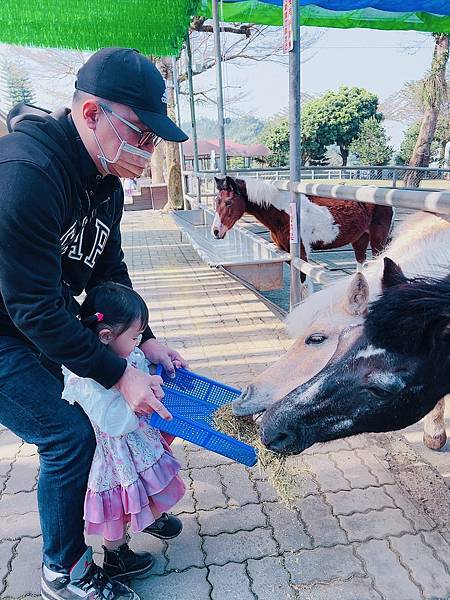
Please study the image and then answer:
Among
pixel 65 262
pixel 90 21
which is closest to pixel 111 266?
pixel 65 262

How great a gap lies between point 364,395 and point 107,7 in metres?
6.74

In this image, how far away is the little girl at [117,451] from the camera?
5.36 feet

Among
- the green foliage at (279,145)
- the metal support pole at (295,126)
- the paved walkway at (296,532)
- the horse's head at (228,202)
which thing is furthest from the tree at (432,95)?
the green foliage at (279,145)

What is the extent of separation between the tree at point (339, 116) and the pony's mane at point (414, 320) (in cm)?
3279

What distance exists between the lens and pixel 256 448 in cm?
180

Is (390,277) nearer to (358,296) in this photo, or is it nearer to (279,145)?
(358,296)

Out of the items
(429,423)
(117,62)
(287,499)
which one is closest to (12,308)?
(117,62)

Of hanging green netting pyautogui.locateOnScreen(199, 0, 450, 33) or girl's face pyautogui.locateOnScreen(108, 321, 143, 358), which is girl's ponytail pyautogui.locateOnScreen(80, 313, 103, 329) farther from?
hanging green netting pyautogui.locateOnScreen(199, 0, 450, 33)

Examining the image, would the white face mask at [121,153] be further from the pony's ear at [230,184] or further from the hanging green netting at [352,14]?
the hanging green netting at [352,14]

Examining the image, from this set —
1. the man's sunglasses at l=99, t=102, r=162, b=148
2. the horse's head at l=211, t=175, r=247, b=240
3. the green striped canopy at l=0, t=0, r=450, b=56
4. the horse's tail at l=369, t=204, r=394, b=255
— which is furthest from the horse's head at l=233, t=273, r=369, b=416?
the green striped canopy at l=0, t=0, r=450, b=56

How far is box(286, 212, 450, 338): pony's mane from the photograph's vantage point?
1907 millimetres

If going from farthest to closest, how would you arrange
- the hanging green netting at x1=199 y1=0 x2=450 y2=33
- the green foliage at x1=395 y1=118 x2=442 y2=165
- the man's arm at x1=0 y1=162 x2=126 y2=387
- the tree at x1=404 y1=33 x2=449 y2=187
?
1. the green foliage at x1=395 y1=118 x2=442 y2=165
2. the tree at x1=404 y1=33 x2=449 y2=187
3. the hanging green netting at x1=199 y1=0 x2=450 y2=33
4. the man's arm at x1=0 y1=162 x2=126 y2=387

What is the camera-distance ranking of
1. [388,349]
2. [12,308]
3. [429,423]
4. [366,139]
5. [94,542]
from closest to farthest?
[12,308] → [388,349] → [94,542] → [429,423] → [366,139]

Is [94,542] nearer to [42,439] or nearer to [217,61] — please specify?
[42,439]
